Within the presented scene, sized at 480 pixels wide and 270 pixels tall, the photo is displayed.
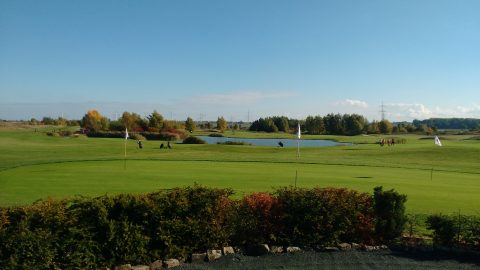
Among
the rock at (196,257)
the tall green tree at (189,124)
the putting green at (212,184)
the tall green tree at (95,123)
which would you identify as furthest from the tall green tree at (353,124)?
the rock at (196,257)

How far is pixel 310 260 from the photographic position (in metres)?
10.4

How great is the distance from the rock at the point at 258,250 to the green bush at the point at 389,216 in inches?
125

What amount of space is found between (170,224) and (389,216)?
19.1 ft

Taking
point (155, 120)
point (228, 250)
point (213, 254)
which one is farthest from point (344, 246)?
point (155, 120)

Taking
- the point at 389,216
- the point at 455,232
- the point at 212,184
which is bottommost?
the point at 212,184

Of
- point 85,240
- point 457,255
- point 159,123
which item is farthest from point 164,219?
point 159,123

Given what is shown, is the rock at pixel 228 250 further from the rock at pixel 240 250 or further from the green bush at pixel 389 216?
the green bush at pixel 389 216

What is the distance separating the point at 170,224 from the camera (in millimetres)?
10273

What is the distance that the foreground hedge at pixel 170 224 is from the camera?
885cm

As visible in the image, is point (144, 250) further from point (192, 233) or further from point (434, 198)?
point (434, 198)

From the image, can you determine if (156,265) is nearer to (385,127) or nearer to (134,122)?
(134,122)

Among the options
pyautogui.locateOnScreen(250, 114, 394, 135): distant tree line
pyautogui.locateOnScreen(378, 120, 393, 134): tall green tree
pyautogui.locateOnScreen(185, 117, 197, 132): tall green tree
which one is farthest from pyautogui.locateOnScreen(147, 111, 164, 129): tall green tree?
→ pyautogui.locateOnScreen(378, 120, 393, 134): tall green tree

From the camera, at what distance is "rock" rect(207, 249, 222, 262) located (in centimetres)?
1034

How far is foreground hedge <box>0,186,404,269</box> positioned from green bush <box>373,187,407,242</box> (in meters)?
0.04
